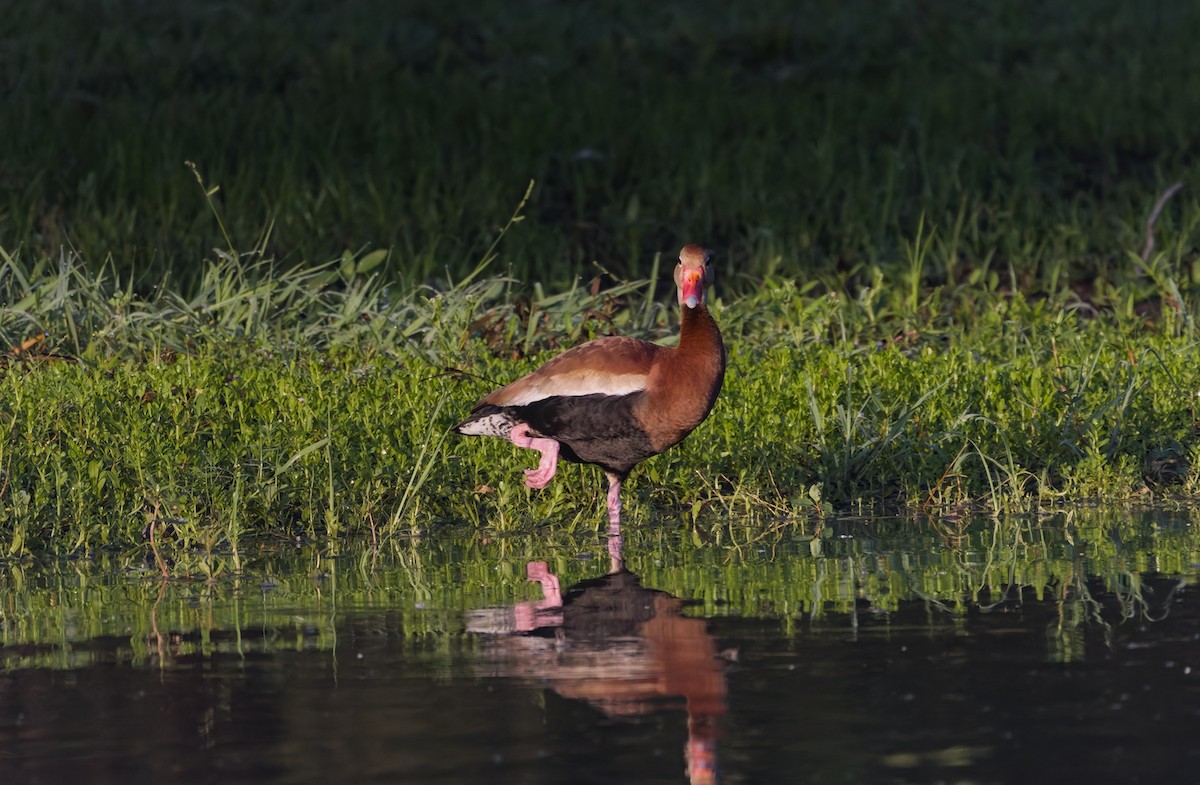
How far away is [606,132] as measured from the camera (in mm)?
15891

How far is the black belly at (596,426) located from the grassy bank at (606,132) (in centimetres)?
471

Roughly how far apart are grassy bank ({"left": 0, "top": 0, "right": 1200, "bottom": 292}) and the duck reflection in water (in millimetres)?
6241

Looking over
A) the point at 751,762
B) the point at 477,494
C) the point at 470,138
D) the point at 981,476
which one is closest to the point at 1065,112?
the point at 470,138

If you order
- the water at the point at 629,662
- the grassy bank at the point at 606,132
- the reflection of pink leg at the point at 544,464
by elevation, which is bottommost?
the water at the point at 629,662

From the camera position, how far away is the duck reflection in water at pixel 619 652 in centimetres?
557

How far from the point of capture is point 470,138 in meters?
15.9

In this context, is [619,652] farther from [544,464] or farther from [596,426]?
[544,464]

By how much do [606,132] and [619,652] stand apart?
999 centimetres

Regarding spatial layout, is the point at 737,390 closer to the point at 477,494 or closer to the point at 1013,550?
the point at 477,494

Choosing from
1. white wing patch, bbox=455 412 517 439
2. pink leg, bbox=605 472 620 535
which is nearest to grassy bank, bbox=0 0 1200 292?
white wing patch, bbox=455 412 517 439

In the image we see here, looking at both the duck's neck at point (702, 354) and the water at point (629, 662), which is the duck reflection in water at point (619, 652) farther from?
the duck's neck at point (702, 354)

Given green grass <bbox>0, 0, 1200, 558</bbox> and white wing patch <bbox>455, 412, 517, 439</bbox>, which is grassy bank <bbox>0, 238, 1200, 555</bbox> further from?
white wing patch <bbox>455, 412, 517, 439</bbox>

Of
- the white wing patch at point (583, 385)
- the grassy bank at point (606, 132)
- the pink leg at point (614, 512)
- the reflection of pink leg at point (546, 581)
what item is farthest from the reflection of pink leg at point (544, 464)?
the grassy bank at point (606, 132)

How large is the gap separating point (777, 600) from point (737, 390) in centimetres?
307
